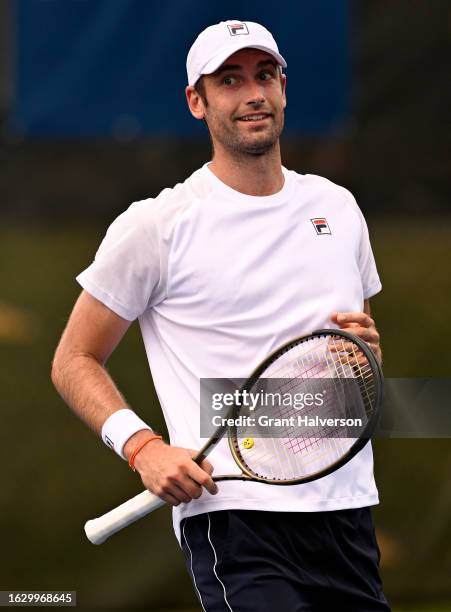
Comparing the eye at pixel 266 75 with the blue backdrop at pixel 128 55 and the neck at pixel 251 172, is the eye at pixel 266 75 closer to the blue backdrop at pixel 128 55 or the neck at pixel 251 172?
the neck at pixel 251 172

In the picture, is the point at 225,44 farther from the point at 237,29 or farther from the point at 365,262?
the point at 365,262

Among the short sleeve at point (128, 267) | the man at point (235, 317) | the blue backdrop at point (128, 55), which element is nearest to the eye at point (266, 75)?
the man at point (235, 317)

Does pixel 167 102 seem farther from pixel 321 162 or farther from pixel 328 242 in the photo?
pixel 328 242

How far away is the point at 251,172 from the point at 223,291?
302 millimetres

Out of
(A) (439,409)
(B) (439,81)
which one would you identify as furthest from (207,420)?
(B) (439,81)

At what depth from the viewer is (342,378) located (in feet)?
8.66

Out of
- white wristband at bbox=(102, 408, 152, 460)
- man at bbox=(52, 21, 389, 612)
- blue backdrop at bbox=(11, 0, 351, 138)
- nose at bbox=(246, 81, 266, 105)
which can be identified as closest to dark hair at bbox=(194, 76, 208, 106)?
man at bbox=(52, 21, 389, 612)

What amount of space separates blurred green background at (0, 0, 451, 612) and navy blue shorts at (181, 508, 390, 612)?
2.02 m

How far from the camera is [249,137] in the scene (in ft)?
8.95

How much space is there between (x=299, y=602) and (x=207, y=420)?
426mm

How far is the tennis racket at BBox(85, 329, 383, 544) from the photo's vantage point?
8.43 feet

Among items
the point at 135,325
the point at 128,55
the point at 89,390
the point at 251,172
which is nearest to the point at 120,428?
the point at 89,390

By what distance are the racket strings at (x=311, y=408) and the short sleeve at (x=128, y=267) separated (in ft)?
1.09

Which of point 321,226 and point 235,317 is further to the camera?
point 321,226
